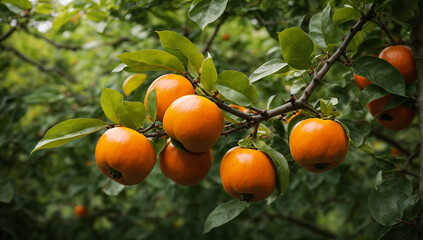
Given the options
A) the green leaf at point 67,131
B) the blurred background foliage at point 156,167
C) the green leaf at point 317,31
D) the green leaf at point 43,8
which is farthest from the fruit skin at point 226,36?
the green leaf at point 67,131

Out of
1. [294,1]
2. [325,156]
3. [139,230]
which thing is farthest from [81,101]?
[325,156]

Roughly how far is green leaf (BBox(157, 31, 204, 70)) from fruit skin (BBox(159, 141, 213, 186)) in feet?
1.19

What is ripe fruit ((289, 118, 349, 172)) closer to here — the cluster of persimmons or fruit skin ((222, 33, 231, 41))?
the cluster of persimmons

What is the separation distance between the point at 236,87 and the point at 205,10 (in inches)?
15.3

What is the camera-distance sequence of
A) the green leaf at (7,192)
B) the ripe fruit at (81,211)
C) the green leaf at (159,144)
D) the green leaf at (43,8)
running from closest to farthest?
the green leaf at (159,144) → the green leaf at (43,8) → the green leaf at (7,192) → the ripe fruit at (81,211)

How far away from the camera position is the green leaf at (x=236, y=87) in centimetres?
116

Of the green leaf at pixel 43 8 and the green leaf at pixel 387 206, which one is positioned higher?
the green leaf at pixel 43 8

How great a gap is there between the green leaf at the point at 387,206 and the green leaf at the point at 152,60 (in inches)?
42.6

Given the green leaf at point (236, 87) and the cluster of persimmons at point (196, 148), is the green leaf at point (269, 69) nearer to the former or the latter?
the green leaf at point (236, 87)

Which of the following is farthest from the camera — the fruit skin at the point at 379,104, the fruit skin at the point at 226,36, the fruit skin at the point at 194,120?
the fruit skin at the point at 226,36

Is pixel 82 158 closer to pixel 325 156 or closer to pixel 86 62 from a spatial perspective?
pixel 86 62

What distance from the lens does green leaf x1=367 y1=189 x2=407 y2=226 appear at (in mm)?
1398

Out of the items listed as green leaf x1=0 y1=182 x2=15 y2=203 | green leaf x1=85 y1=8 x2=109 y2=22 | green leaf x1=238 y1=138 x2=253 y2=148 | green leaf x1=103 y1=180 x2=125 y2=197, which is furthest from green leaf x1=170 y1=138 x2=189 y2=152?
green leaf x1=0 y1=182 x2=15 y2=203

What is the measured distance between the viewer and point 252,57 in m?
3.76
